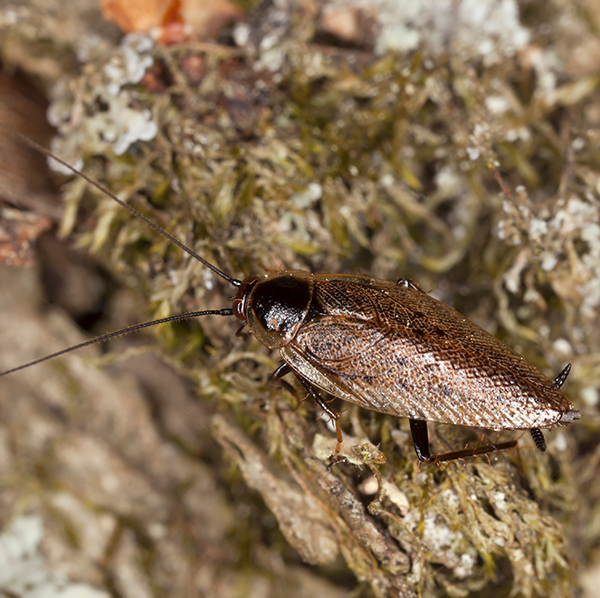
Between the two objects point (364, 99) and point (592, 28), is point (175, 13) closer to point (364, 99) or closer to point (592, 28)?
point (364, 99)

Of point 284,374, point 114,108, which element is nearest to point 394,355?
point 284,374

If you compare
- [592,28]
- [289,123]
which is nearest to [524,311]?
[289,123]

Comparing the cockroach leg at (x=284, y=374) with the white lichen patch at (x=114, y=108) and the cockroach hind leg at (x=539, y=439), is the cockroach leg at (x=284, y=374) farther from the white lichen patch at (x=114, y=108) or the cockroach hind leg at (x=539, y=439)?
the white lichen patch at (x=114, y=108)

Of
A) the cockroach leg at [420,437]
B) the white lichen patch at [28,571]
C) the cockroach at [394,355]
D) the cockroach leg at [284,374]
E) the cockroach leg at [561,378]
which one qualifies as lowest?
the white lichen patch at [28,571]

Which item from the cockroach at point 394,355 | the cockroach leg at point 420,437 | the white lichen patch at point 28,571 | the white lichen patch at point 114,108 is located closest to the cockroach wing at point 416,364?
the cockroach at point 394,355

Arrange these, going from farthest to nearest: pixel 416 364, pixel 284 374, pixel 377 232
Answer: pixel 377 232
pixel 284 374
pixel 416 364

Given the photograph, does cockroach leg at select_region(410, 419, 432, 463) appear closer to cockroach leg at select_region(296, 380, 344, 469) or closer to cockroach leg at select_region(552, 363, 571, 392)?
cockroach leg at select_region(296, 380, 344, 469)

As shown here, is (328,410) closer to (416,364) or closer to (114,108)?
(416,364)
